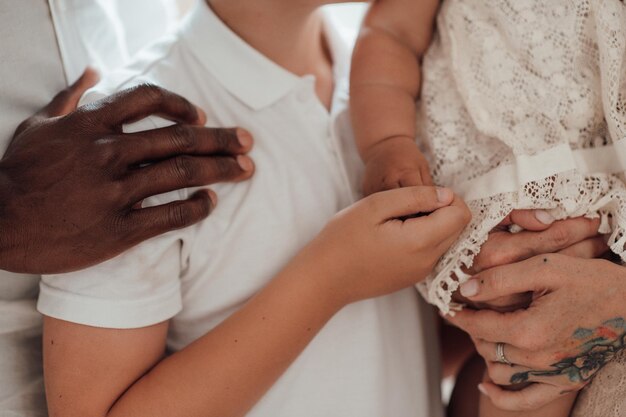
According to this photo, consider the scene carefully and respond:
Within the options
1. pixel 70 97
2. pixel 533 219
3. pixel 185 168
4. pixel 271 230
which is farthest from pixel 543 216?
pixel 70 97

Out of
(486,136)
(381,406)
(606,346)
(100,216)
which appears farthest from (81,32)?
(606,346)

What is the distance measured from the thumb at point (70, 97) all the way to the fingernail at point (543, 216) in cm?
69

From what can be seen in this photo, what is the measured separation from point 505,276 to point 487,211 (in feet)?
0.30

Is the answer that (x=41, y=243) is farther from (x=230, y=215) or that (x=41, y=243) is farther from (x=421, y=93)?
(x=421, y=93)

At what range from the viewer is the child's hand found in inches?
29.9

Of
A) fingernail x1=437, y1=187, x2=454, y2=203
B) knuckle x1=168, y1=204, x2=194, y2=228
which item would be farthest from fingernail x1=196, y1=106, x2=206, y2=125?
fingernail x1=437, y1=187, x2=454, y2=203

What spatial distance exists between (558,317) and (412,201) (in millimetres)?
243

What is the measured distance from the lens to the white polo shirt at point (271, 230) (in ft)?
2.82

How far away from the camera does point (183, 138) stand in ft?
2.54

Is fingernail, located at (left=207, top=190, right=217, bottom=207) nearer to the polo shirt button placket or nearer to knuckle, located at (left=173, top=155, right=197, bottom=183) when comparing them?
knuckle, located at (left=173, top=155, right=197, bottom=183)

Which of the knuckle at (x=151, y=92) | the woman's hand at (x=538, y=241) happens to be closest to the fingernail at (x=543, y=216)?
the woman's hand at (x=538, y=241)

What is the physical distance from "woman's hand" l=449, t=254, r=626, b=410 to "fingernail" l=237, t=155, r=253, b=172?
0.35m

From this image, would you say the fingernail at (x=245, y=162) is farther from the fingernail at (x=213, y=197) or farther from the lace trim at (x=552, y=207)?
the lace trim at (x=552, y=207)

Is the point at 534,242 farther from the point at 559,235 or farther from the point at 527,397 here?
the point at 527,397
